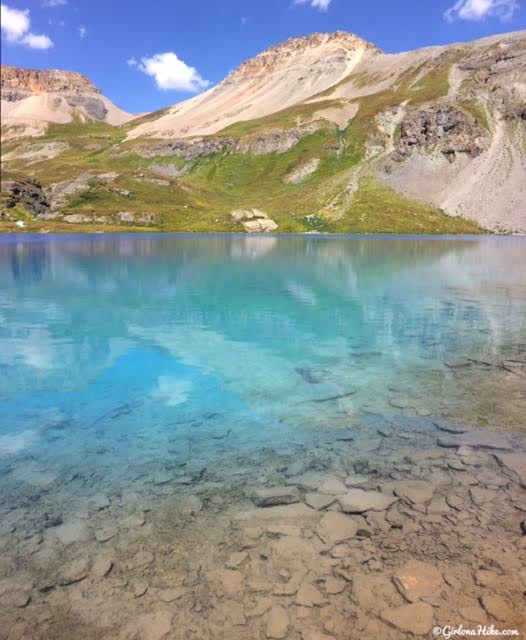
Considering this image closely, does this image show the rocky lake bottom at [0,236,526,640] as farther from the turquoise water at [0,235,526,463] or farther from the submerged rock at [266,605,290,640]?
the turquoise water at [0,235,526,463]

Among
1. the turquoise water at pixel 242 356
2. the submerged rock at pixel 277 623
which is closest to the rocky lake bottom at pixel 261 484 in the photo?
the submerged rock at pixel 277 623

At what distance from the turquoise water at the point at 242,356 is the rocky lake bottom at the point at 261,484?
137 mm

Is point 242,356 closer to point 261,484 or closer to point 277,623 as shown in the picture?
point 261,484

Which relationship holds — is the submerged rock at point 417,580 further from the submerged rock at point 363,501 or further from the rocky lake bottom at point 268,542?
the submerged rock at point 363,501

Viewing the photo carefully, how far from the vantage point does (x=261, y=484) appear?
11.4 metres

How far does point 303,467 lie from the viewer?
12211 mm

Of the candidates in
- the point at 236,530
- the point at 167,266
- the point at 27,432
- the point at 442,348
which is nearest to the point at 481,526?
the point at 236,530

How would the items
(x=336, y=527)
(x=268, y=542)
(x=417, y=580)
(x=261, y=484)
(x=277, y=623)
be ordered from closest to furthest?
(x=277, y=623), (x=417, y=580), (x=268, y=542), (x=336, y=527), (x=261, y=484)

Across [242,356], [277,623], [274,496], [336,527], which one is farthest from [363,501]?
[242,356]

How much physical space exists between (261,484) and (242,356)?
40.3 feet

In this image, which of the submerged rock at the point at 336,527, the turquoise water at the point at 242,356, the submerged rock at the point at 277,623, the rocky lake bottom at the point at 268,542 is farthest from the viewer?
the turquoise water at the point at 242,356

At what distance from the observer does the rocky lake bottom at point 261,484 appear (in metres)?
7.75

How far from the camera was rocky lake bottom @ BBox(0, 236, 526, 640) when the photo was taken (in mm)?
7750

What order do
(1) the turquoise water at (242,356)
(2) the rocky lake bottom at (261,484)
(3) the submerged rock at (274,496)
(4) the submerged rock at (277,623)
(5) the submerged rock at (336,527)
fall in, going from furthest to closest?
(1) the turquoise water at (242,356) → (3) the submerged rock at (274,496) → (5) the submerged rock at (336,527) → (2) the rocky lake bottom at (261,484) → (4) the submerged rock at (277,623)
